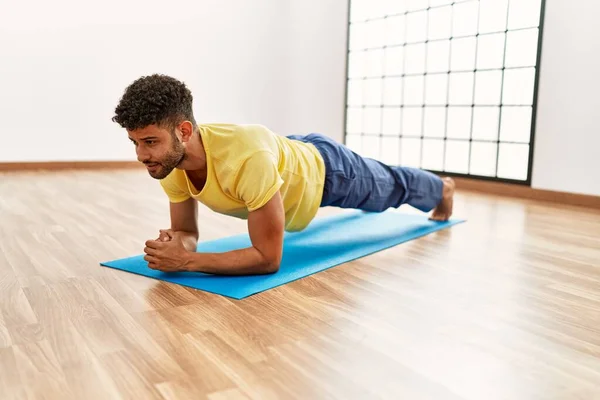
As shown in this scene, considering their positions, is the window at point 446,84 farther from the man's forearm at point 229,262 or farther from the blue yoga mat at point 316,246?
the man's forearm at point 229,262

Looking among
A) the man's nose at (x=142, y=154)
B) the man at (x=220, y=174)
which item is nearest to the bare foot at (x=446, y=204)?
the man at (x=220, y=174)

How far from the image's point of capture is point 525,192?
3760 millimetres

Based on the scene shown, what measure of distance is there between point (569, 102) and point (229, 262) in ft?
9.10

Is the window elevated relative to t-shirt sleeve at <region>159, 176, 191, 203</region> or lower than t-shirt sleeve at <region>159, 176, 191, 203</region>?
elevated

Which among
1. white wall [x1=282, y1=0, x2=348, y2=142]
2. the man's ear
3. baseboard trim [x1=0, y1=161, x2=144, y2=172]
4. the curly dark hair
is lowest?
baseboard trim [x1=0, y1=161, x2=144, y2=172]

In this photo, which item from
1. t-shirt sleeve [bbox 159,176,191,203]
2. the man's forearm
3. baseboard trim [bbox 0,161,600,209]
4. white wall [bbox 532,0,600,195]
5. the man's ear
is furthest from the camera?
baseboard trim [bbox 0,161,600,209]

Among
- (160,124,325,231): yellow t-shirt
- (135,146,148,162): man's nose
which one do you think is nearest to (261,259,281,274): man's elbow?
(160,124,325,231): yellow t-shirt

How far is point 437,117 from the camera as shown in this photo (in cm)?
458

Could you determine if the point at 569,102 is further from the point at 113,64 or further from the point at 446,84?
the point at 113,64

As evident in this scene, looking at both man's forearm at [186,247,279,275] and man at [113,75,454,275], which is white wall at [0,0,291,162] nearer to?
man at [113,75,454,275]

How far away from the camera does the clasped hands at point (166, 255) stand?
5.26 feet

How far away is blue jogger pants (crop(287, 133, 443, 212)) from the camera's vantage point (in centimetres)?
207

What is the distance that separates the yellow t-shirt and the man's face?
0.12 meters

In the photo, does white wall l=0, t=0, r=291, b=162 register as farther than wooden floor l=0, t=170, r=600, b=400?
Yes
